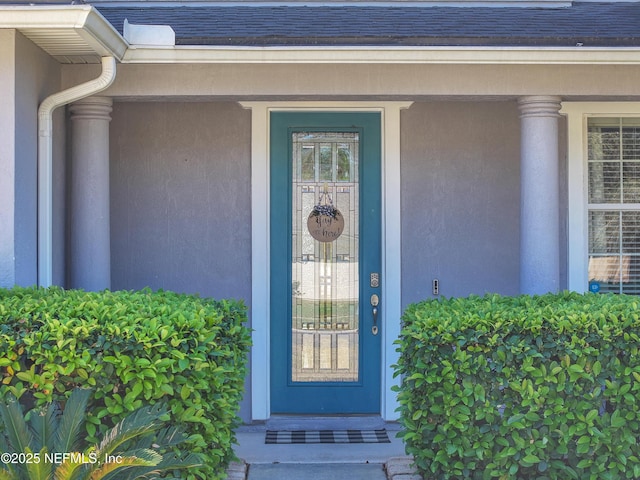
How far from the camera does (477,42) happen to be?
5.54 metres

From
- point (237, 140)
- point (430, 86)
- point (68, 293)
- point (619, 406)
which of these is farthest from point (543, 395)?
point (237, 140)

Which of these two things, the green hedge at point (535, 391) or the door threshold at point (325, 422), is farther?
the door threshold at point (325, 422)

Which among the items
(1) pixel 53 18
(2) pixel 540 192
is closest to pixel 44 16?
(1) pixel 53 18

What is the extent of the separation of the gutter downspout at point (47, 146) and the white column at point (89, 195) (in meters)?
0.41

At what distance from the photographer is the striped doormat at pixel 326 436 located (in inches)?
245

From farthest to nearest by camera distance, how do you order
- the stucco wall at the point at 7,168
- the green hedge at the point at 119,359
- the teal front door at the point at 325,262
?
the teal front door at the point at 325,262 < the stucco wall at the point at 7,168 < the green hedge at the point at 119,359

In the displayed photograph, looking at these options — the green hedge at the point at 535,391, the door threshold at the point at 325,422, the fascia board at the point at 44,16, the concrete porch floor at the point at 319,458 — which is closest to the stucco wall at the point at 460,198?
the door threshold at the point at 325,422

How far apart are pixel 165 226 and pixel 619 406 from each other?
3.77 meters

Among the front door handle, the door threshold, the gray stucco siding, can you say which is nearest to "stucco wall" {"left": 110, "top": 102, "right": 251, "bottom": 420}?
the gray stucco siding

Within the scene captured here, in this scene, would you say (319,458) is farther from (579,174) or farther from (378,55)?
(579,174)

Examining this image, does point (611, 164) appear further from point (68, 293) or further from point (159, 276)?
point (68, 293)

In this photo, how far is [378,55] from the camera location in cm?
539

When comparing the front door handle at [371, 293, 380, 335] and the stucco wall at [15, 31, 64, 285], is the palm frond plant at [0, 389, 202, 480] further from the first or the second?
the front door handle at [371, 293, 380, 335]

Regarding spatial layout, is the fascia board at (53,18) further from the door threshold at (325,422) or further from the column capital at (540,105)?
the door threshold at (325,422)
